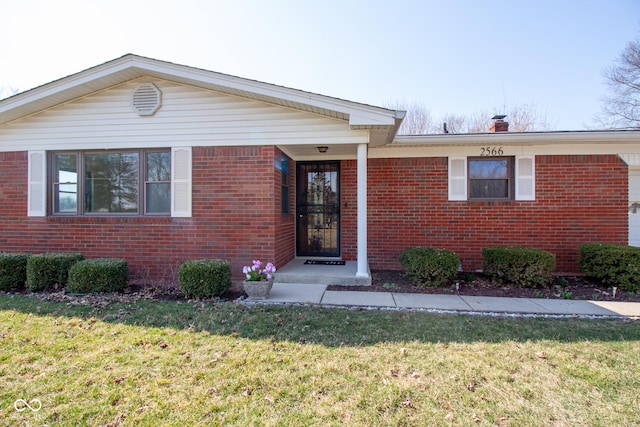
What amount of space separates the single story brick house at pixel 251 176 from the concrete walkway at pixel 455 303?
919mm

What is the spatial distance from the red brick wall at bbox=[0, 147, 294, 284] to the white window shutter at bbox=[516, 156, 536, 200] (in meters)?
5.20

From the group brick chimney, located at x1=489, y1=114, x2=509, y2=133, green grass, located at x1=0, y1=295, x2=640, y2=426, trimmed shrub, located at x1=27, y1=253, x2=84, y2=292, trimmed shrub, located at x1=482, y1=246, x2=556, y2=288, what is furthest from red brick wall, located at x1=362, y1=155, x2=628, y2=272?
trimmed shrub, located at x1=27, y1=253, x2=84, y2=292

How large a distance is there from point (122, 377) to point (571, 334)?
4633mm

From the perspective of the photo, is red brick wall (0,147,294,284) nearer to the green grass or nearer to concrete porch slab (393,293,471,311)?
the green grass

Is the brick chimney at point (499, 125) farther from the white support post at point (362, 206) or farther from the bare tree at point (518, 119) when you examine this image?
the bare tree at point (518, 119)

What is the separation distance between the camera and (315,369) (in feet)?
9.30

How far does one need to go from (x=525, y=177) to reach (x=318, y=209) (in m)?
4.67

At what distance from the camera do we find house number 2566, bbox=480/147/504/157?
7.06m

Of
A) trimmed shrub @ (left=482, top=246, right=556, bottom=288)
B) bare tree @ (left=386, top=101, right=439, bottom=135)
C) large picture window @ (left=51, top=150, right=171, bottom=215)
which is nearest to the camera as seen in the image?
trimmed shrub @ (left=482, top=246, right=556, bottom=288)

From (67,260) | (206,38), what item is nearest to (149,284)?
(67,260)

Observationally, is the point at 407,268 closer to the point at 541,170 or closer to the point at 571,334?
the point at 571,334

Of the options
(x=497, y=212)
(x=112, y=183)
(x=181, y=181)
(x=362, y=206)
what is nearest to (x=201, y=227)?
(x=181, y=181)

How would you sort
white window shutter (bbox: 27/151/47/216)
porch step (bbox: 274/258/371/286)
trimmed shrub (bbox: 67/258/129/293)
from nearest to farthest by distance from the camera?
trimmed shrub (bbox: 67/258/129/293) → porch step (bbox: 274/258/371/286) → white window shutter (bbox: 27/151/47/216)

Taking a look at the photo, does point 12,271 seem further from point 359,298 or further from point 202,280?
point 359,298
